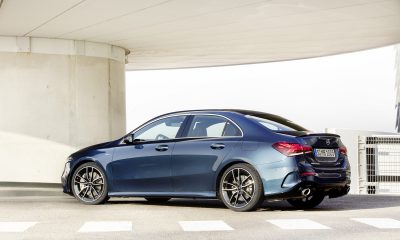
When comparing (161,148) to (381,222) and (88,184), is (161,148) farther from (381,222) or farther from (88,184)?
(381,222)

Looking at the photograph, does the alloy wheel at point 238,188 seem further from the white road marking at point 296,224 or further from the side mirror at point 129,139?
the side mirror at point 129,139

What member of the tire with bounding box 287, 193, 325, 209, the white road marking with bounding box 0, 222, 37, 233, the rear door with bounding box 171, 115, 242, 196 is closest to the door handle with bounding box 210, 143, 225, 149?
the rear door with bounding box 171, 115, 242, 196

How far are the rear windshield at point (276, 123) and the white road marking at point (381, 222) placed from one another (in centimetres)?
209

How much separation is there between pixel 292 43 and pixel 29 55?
21.8ft

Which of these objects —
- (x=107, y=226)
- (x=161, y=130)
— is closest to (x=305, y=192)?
(x=161, y=130)

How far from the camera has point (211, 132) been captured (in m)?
13.0

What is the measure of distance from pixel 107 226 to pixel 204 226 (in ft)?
3.91

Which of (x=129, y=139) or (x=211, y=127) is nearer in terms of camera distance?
(x=211, y=127)

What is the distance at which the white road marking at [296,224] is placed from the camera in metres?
10.3

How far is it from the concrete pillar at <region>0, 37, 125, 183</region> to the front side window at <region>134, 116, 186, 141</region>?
7054mm

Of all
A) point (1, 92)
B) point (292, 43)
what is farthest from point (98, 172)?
point (292, 43)

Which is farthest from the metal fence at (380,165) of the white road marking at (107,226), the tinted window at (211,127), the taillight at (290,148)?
the white road marking at (107,226)

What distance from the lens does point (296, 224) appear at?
10617 millimetres

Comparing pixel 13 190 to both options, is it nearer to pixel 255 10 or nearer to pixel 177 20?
pixel 177 20
